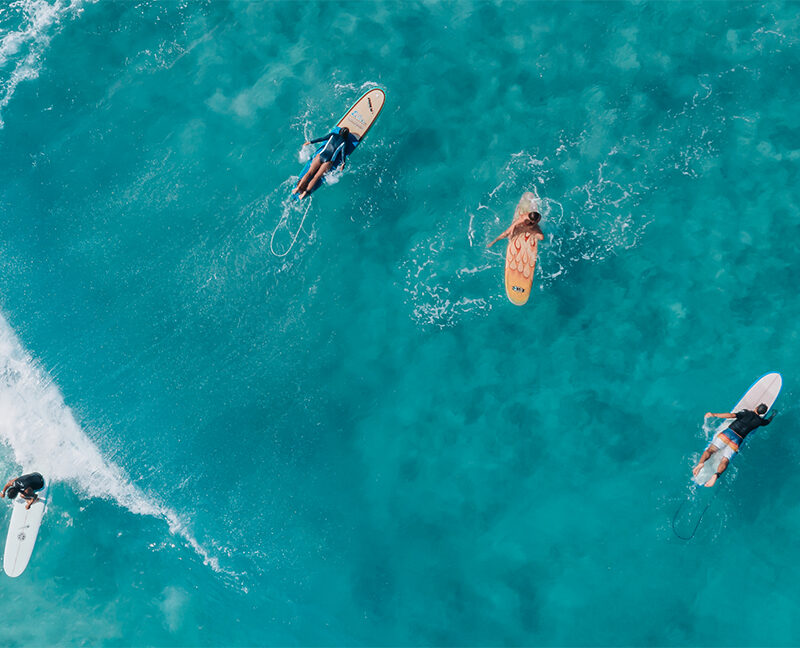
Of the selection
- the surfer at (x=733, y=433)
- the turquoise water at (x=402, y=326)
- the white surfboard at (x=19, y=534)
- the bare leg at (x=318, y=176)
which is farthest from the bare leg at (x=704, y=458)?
the white surfboard at (x=19, y=534)

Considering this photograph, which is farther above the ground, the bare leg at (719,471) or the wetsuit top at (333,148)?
the wetsuit top at (333,148)

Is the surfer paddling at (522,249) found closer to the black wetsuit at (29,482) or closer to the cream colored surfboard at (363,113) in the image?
the cream colored surfboard at (363,113)

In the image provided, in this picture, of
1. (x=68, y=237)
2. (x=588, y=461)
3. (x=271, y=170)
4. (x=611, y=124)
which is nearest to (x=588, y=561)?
(x=588, y=461)

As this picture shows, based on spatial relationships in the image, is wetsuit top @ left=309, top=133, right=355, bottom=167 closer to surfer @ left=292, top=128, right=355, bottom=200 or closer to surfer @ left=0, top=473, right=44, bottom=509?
surfer @ left=292, top=128, right=355, bottom=200

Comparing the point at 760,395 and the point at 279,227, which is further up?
the point at 279,227

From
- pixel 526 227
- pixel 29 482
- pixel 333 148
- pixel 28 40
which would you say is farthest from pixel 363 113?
pixel 29 482

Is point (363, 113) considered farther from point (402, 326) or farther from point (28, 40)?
point (28, 40)

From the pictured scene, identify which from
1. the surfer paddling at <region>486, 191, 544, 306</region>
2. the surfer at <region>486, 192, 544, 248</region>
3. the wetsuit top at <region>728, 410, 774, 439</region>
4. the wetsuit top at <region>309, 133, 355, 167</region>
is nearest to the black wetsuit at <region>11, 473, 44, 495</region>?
the wetsuit top at <region>309, 133, 355, 167</region>
